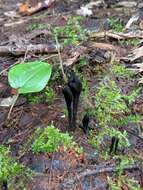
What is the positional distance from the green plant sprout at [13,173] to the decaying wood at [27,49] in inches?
46.6

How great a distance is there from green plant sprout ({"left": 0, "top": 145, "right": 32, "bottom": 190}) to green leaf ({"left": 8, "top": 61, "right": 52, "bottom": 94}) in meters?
0.46

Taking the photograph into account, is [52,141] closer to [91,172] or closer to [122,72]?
[91,172]

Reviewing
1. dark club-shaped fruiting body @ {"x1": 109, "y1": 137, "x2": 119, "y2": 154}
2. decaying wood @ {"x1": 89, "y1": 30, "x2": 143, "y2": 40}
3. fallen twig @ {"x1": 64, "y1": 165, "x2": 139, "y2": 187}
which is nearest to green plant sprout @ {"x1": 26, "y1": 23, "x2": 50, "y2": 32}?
decaying wood @ {"x1": 89, "y1": 30, "x2": 143, "y2": 40}

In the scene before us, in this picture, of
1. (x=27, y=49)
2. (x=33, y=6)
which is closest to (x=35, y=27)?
(x=27, y=49)

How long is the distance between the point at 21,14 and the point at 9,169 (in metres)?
2.86

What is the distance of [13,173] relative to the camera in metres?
2.22

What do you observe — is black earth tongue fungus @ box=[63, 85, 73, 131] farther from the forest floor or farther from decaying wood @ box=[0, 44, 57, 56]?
decaying wood @ box=[0, 44, 57, 56]

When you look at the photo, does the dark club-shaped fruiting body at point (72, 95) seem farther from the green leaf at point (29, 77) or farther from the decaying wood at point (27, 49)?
the decaying wood at point (27, 49)

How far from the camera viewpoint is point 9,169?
2.23 m

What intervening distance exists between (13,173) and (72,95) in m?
0.54

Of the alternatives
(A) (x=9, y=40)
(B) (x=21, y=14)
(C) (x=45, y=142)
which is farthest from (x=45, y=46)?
(B) (x=21, y=14)

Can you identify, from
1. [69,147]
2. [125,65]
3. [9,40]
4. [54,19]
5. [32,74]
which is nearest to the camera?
[69,147]

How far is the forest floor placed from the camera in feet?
7.34

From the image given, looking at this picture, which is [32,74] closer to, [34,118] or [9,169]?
[34,118]
